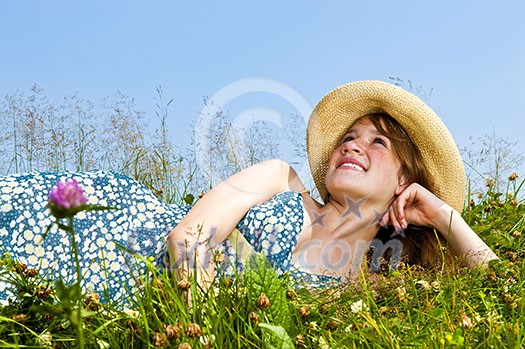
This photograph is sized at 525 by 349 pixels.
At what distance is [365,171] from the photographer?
11.4 ft

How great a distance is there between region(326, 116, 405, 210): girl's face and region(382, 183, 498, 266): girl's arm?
7 centimetres

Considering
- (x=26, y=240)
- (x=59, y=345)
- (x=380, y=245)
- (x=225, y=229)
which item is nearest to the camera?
(x=59, y=345)

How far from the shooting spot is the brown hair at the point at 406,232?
3695mm

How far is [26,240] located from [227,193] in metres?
1.05

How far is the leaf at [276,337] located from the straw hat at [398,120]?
6.31 ft

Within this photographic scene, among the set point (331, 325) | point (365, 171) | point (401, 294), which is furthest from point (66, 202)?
point (365, 171)

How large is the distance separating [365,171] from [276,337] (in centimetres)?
164

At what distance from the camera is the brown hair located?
12.1ft

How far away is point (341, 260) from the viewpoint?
3.58 meters

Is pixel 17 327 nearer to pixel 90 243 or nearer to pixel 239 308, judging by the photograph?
pixel 239 308

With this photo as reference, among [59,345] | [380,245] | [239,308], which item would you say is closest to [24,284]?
[59,345]

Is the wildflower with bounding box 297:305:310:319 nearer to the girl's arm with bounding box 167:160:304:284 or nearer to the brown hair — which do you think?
the girl's arm with bounding box 167:160:304:284

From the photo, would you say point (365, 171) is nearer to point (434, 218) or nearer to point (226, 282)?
point (434, 218)

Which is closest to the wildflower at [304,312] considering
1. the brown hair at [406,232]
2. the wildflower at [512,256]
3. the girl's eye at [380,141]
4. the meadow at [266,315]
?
the meadow at [266,315]
